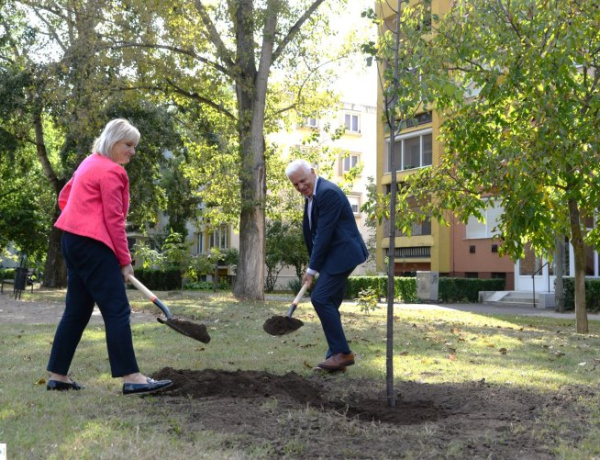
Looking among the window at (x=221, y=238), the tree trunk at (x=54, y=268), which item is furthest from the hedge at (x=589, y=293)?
the window at (x=221, y=238)

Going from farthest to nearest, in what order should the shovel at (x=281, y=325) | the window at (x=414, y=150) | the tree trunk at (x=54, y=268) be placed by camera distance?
the window at (x=414, y=150)
the tree trunk at (x=54, y=268)
the shovel at (x=281, y=325)

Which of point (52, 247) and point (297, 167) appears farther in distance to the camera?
point (52, 247)

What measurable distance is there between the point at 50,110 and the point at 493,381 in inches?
784

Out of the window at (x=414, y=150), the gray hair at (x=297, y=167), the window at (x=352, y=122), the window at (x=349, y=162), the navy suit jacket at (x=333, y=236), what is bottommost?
the navy suit jacket at (x=333, y=236)

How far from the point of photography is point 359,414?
14.9 ft

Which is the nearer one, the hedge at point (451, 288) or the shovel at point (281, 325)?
the shovel at point (281, 325)

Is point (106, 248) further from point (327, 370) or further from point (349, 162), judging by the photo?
point (349, 162)

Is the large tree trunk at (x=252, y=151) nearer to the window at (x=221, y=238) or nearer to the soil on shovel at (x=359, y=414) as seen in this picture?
the soil on shovel at (x=359, y=414)

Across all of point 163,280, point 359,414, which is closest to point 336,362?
point 359,414

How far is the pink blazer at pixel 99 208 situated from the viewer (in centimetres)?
482

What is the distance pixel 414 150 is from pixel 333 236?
88.7 feet

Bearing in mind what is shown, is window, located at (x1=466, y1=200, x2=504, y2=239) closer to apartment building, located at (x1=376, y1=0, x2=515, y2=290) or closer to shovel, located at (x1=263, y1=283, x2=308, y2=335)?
apartment building, located at (x1=376, y1=0, x2=515, y2=290)

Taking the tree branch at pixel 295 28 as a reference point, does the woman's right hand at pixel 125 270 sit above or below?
below

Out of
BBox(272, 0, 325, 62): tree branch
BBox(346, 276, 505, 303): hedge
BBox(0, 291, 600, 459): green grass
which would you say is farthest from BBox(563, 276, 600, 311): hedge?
BBox(272, 0, 325, 62): tree branch
